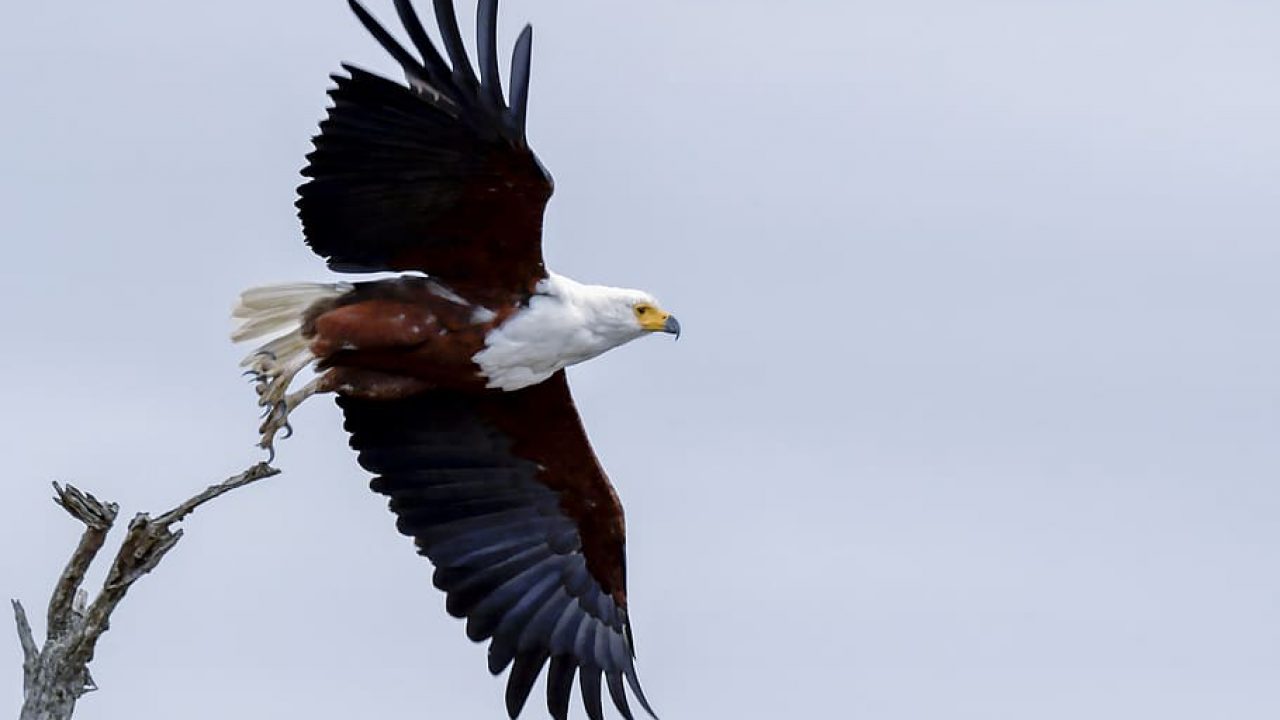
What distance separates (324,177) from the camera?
10.6 m

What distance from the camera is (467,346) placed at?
11031 mm

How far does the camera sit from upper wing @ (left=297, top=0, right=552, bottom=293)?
10227mm

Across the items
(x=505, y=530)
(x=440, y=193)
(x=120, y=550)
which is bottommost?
(x=120, y=550)

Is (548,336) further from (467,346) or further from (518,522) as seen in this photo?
(518,522)

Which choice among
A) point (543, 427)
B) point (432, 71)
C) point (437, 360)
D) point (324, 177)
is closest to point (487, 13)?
point (432, 71)

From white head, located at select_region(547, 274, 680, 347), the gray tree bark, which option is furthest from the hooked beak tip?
the gray tree bark

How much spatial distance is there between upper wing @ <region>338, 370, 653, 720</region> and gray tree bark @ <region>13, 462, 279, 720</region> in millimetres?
2443

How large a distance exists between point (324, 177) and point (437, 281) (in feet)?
2.75

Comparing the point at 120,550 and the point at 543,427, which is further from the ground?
the point at 543,427

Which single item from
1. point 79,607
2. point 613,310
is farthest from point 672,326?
point 79,607

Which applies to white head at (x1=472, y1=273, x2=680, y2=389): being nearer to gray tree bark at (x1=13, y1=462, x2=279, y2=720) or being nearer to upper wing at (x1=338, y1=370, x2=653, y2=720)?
upper wing at (x1=338, y1=370, x2=653, y2=720)

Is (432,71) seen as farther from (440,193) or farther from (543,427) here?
(543,427)

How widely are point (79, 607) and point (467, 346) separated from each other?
2461 mm

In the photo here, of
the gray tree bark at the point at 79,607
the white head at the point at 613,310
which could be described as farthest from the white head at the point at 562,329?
the gray tree bark at the point at 79,607
